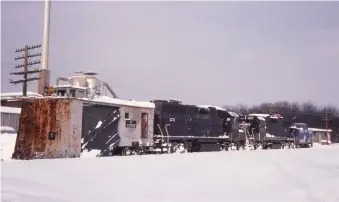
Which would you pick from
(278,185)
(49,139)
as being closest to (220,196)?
(278,185)

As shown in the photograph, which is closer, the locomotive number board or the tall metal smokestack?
the locomotive number board

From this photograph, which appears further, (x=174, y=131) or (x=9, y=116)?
(x=9, y=116)

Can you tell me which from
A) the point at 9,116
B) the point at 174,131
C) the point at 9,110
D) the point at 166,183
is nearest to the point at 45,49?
the point at 9,110

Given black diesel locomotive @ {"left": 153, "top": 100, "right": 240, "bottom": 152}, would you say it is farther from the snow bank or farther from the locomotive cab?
the locomotive cab

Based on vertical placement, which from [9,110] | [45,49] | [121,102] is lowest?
[121,102]

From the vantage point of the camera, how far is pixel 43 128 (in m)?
16.5

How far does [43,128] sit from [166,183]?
30.7ft

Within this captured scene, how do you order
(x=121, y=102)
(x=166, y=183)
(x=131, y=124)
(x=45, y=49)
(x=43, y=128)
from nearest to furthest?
(x=166, y=183) < (x=43, y=128) < (x=121, y=102) < (x=131, y=124) < (x=45, y=49)

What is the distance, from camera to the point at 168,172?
10234mm

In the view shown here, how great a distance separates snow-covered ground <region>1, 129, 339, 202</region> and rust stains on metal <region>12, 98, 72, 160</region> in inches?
205

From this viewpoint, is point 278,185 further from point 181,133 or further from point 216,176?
point 181,133

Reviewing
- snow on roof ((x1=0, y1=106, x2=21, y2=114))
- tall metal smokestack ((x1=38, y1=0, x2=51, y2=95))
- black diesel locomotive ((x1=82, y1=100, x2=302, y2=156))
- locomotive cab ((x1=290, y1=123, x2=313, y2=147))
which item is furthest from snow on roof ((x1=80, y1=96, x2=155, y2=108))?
tall metal smokestack ((x1=38, y1=0, x2=51, y2=95))

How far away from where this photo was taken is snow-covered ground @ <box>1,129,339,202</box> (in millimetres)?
7359

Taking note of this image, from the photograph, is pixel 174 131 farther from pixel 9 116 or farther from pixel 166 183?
pixel 9 116
